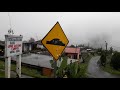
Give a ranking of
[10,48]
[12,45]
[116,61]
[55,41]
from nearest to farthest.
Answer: [55,41]
[10,48]
[12,45]
[116,61]

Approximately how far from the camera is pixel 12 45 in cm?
991

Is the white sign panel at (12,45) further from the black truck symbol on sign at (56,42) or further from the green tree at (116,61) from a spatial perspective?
the green tree at (116,61)

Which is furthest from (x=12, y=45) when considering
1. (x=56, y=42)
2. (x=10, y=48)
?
(x=56, y=42)

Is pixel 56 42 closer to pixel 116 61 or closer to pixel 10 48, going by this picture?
pixel 10 48

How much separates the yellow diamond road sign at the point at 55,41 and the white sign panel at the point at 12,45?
499 centimetres

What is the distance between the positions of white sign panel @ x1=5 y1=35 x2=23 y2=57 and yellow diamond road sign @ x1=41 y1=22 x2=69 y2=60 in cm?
499

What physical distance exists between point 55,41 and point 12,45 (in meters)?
5.62

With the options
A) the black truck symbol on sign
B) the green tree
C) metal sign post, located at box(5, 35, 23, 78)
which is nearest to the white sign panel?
metal sign post, located at box(5, 35, 23, 78)

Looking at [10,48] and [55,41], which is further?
[10,48]
